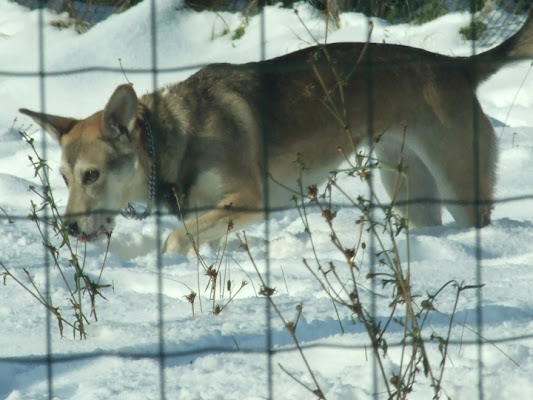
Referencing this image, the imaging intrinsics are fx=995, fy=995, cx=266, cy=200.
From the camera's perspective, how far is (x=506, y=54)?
475cm

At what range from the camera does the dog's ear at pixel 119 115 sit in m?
4.24

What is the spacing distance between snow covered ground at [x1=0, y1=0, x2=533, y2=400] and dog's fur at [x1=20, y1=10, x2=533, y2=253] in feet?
0.78

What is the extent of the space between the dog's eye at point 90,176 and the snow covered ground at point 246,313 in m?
0.30

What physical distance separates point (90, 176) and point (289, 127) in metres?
0.99

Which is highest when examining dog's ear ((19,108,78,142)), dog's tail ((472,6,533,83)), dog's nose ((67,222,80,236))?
dog's tail ((472,6,533,83))

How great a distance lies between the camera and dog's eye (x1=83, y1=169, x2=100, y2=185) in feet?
14.2

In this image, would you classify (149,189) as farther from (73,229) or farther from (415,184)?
(415,184)

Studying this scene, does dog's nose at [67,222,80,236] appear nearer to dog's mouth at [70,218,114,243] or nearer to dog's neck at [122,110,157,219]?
dog's mouth at [70,218,114,243]

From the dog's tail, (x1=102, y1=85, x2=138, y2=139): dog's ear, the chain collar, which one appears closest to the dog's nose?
the chain collar

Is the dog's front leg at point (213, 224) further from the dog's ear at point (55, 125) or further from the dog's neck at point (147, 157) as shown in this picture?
the dog's ear at point (55, 125)

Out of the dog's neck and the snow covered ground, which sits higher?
the dog's neck

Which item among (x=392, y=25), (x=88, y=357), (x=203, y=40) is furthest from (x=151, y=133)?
(x=392, y=25)

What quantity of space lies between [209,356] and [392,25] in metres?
5.39

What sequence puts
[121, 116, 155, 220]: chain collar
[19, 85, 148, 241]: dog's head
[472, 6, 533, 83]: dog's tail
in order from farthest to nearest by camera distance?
[472, 6, 533, 83]: dog's tail
[121, 116, 155, 220]: chain collar
[19, 85, 148, 241]: dog's head
